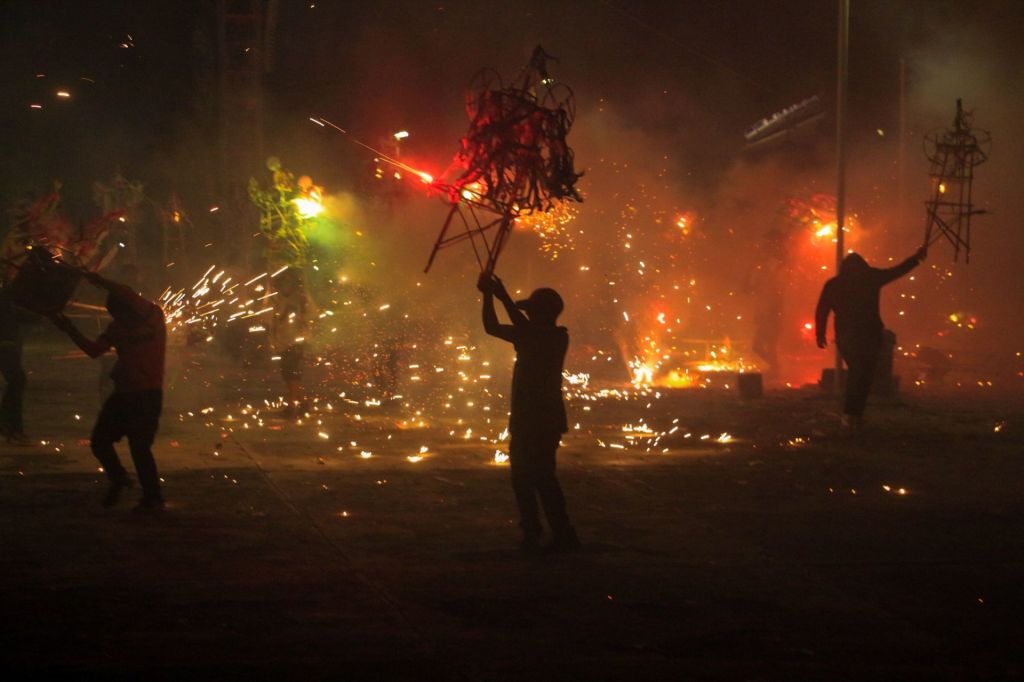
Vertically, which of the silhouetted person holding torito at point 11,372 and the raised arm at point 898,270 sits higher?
the raised arm at point 898,270

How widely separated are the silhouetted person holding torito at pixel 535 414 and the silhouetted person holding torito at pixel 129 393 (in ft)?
7.73

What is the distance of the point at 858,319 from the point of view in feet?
40.3

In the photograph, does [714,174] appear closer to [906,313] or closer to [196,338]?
[906,313]

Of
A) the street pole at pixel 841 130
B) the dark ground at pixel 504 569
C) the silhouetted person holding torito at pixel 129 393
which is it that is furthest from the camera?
the street pole at pixel 841 130

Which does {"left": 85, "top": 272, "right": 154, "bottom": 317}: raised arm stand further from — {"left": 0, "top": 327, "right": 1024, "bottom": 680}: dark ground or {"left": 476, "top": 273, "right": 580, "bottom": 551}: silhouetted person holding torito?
{"left": 476, "top": 273, "right": 580, "bottom": 551}: silhouetted person holding torito

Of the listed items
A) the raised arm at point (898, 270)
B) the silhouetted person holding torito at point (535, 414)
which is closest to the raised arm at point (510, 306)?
the silhouetted person holding torito at point (535, 414)

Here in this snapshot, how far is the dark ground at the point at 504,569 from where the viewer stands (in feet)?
16.7

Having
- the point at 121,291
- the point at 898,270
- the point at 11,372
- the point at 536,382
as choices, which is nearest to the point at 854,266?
the point at 898,270

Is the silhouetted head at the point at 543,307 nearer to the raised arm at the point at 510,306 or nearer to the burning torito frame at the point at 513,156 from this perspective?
the raised arm at the point at 510,306

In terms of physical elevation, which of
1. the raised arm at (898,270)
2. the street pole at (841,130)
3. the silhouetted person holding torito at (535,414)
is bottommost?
the silhouetted person holding torito at (535,414)

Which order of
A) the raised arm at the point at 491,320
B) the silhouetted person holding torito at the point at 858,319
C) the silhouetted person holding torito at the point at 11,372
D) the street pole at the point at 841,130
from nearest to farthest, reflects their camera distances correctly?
1. the raised arm at the point at 491,320
2. the silhouetted person holding torito at the point at 11,372
3. the silhouetted person holding torito at the point at 858,319
4. the street pole at the point at 841,130

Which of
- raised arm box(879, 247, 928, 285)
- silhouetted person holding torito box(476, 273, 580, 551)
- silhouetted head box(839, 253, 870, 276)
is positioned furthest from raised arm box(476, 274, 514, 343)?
raised arm box(879, 247, 928, 285)

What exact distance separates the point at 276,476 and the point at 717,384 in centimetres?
1047

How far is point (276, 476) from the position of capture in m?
9.41
